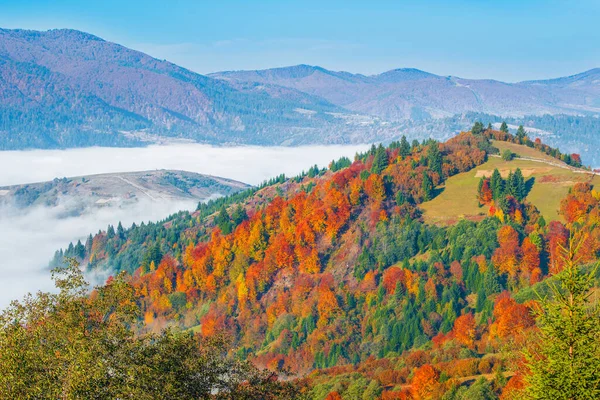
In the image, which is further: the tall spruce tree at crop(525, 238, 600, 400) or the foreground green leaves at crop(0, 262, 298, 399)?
the foreground green leaves at crop(0, 262, 298, 399)

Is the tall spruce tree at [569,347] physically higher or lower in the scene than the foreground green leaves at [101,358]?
higher

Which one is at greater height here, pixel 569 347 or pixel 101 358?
pixel 569 347

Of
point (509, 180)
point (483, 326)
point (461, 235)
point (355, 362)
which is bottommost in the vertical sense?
point (355, 362)

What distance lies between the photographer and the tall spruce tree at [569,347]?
112ft

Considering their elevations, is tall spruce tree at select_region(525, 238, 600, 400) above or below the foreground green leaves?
above

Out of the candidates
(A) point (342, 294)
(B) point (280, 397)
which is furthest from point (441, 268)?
(B) point (280, 397)

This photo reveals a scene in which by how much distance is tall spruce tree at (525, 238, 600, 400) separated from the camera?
34188mm

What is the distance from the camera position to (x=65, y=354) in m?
46.5

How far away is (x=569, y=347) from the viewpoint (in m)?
34.9

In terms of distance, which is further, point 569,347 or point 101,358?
point 101,358

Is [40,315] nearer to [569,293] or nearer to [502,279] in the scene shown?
[569,293]

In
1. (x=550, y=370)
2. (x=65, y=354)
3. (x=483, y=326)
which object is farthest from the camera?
(x=483, y=326)

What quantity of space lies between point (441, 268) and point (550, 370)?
152 meters

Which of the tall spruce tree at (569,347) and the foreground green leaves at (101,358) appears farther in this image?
the foreground green leaves at (101,358)
